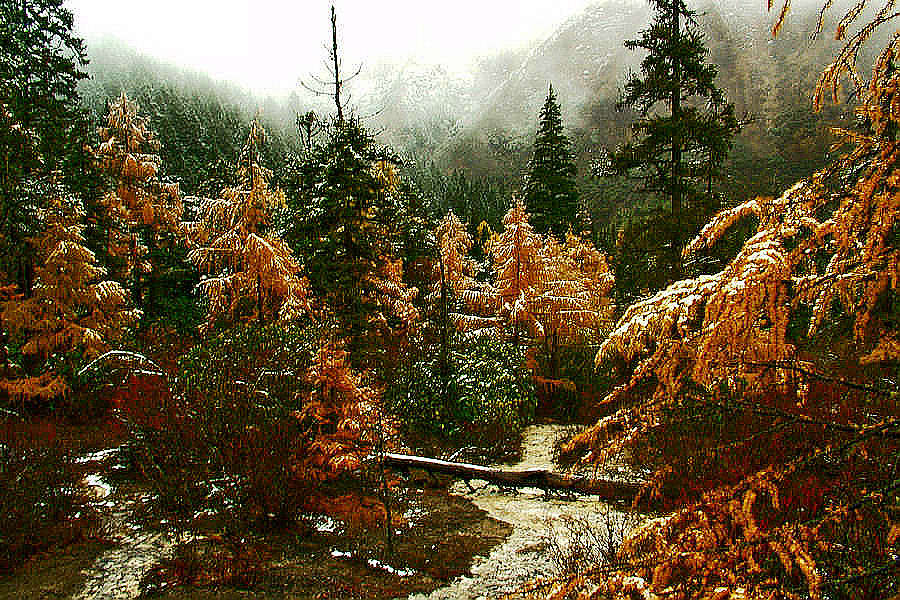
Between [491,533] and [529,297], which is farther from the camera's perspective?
[529,297]

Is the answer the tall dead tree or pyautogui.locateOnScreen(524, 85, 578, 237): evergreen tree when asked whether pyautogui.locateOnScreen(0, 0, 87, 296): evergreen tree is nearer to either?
the tall dead tree

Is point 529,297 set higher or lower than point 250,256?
lower

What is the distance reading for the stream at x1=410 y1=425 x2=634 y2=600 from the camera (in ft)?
17.6

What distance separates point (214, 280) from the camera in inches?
552

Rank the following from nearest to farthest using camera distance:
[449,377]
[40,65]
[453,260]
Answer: [449,377] → [40,65] → [453,260]

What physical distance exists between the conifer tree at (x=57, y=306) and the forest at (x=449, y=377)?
0.08 metres

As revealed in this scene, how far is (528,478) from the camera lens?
786 cm

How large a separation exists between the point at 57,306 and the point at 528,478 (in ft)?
39.2

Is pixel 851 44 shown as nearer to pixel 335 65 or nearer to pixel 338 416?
pixel 338 416

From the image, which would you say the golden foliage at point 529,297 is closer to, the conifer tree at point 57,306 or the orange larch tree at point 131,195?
the conifer tree at point 57,306

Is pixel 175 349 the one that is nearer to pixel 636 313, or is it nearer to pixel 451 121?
pixel 636 313

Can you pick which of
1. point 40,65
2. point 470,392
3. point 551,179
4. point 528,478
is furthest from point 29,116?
point 551,179

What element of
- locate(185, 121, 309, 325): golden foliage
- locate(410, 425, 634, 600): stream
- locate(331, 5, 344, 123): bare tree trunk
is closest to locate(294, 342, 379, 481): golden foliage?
locate(410, 425, 634, 600): stream

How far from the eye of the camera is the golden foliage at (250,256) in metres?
13.7
